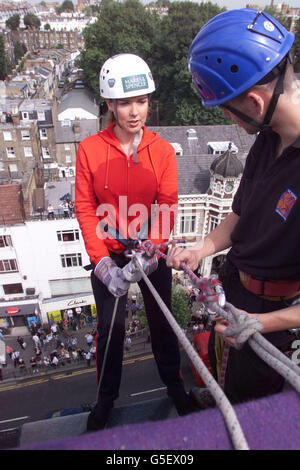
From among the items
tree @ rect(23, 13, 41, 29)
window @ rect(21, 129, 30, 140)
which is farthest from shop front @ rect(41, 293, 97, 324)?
tree @ rect(23, 13, 41, 29)

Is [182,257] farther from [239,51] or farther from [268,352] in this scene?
[239,51]

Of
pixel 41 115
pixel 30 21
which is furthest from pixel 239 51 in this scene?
pixel 30 21

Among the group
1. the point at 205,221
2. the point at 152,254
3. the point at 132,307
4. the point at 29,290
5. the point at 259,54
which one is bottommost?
the point at 132,307

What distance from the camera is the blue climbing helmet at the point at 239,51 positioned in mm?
3258

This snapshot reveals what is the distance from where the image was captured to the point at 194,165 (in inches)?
1048

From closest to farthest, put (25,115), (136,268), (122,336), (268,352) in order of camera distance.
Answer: (268,352) < (136,268) < (122,336) < (25,115)

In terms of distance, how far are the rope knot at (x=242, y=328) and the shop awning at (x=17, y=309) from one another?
23.6 meters

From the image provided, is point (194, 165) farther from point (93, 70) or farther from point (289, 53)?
point (93, 70)

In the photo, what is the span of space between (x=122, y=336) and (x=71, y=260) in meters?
18.7

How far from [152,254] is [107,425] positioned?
2850 mm

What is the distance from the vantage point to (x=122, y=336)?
5.67 meters

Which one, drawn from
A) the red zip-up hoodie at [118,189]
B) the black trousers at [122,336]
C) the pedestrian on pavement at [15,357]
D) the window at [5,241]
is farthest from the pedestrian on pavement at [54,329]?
the red zip-up hoodie at [118,189]

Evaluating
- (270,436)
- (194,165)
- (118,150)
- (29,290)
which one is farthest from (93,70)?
(270,436)

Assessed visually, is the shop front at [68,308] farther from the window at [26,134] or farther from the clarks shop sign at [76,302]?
the window at [26,134]
